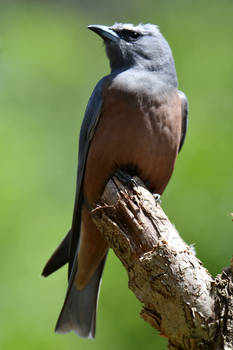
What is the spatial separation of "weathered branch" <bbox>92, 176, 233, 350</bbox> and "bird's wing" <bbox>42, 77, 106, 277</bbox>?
1.31 m

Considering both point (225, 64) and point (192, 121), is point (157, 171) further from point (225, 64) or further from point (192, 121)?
point (225, 64)

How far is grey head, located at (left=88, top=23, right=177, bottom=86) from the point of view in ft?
18.8

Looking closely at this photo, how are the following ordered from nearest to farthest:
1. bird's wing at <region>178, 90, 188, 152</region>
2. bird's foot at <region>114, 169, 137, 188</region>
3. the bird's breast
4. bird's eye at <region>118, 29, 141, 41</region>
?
bird's foot at <region>114, 169, 137, 188</region>, the bird's breast, bird's wing at <region>178, 90, 188, 152</region>, bird's eye at <region>118, 29, 141, 41</region>

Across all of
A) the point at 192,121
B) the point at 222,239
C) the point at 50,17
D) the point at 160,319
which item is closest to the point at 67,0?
the point at 50,17

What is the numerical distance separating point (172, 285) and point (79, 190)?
1.85 meters

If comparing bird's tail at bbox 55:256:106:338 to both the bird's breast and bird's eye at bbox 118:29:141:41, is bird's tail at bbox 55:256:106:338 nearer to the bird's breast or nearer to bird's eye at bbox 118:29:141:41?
the bird's breast

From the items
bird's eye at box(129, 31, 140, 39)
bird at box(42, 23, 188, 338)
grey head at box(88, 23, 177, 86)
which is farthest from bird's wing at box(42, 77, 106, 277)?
bird's eye at box(129, 31, 140, 39)

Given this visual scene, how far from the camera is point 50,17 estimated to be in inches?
364

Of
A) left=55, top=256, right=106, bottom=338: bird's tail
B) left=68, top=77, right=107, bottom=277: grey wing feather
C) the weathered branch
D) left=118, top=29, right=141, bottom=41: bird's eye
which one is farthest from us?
left=118, top=29, right=141, bottom=41: bird's eye

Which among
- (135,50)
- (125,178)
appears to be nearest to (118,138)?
Answer: (125,178)

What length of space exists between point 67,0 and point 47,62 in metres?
3.91

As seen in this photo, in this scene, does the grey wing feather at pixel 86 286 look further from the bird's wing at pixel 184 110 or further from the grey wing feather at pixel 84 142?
the bird's wing at pixel 184 110

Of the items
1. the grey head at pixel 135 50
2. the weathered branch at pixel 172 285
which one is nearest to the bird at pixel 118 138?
the grey head at pixel 135 50

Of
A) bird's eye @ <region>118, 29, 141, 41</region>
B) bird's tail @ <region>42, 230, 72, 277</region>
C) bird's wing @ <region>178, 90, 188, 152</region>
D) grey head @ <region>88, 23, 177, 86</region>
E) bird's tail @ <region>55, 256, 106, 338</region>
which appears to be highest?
bird's eye @ <region>118, 29, 141, 41</region>
